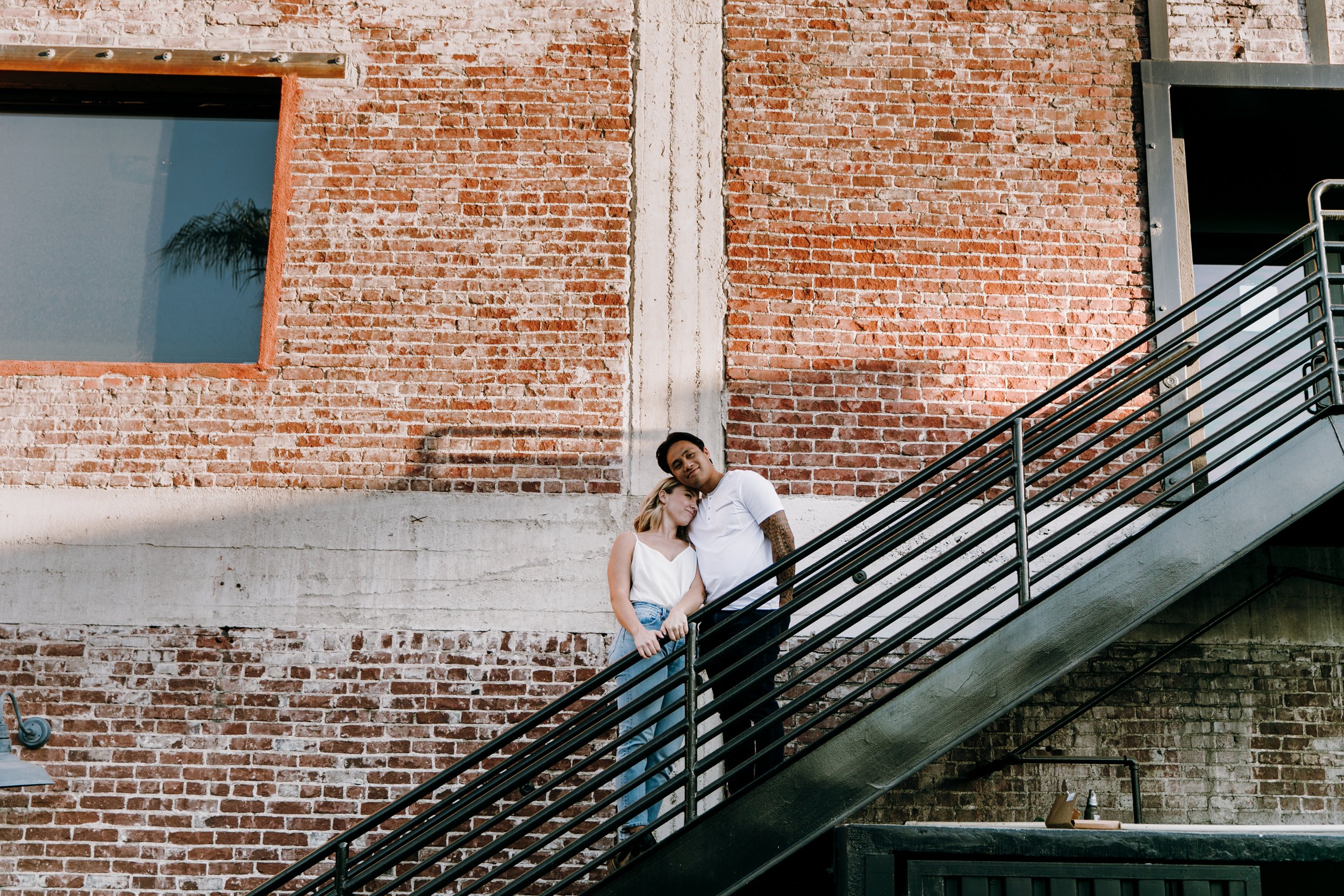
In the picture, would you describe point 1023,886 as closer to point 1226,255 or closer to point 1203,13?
point 1226,255

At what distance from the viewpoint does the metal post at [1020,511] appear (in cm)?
377

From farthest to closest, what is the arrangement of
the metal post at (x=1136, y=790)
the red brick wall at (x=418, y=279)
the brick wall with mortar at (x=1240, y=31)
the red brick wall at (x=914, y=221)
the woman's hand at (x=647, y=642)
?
the brick wall with mortar at (x=1240, y=31) < the red brick wall at (x=914, y=221) < the red brick wall at (x=418, y=279) < the metal post at (x=1136, y=790) < the woman's hand at (x=647, y=642)

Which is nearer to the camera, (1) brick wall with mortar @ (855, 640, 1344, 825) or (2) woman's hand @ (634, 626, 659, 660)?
(2) woman's hand @ (634, 626, 659, 660)

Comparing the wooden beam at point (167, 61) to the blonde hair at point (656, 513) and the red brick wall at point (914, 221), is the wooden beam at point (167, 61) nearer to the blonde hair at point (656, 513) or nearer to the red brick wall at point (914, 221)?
the red brick wall at point (914, 221)

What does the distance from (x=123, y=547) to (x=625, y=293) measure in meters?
2.85

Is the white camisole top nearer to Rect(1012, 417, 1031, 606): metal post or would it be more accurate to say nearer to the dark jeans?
the dark jeans

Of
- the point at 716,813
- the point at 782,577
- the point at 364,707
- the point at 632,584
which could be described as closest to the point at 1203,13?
the point at 782,577

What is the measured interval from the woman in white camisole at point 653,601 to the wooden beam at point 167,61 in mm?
3294

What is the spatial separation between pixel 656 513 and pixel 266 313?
2.55 meters

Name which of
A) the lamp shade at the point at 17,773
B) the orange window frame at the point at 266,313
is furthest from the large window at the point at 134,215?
the lamp shade at the point at 17,773

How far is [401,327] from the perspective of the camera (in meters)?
5.55

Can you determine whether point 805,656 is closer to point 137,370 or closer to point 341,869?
point 341,869

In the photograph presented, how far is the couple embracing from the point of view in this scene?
4180mm

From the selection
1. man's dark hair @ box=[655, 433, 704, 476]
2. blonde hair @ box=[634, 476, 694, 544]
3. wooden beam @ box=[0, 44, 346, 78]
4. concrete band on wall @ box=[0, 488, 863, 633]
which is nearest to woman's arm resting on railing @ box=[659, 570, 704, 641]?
blonde hair @ box=[634, 476, 694, 544]
